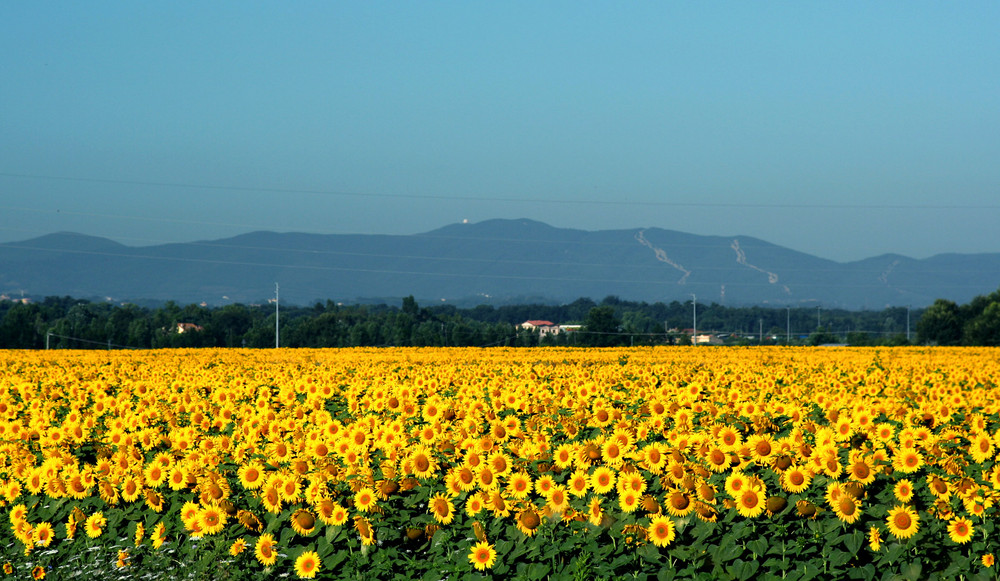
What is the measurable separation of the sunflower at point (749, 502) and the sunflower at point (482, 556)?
1988 millimetres

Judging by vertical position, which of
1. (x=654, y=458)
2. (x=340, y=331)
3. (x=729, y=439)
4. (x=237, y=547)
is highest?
(x=340, y=331)

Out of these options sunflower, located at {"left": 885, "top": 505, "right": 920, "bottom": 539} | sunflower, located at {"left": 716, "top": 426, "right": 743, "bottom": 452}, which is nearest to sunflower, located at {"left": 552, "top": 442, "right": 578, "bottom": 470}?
sunflower, located at {"left": 716, "top": 426, "right": 743, "bottom": 452}

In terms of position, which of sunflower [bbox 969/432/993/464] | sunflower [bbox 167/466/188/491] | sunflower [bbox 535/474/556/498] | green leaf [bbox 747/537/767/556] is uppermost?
sunflower [bbox 969/432/993/464]

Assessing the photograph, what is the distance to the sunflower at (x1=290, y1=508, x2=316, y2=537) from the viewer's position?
8242 millimetres

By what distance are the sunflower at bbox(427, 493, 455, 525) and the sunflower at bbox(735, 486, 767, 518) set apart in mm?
2409

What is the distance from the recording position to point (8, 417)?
12336 mm

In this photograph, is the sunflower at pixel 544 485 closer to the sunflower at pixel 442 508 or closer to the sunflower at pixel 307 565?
the sunflower at pixel 442 508

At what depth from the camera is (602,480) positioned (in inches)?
323

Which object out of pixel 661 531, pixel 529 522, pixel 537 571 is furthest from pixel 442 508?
pixel 661 531

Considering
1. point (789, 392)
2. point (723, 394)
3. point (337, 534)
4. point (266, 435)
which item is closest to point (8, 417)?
point (266, 435)

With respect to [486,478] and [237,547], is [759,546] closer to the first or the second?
[486,478]

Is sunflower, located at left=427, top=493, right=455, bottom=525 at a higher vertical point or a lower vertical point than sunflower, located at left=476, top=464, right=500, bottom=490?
lower

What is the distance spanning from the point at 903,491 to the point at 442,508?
12.4 ft

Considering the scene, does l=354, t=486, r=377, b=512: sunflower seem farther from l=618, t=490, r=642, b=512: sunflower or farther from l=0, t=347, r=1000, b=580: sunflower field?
l=618, t=490, r=642, b=512: sunflower
